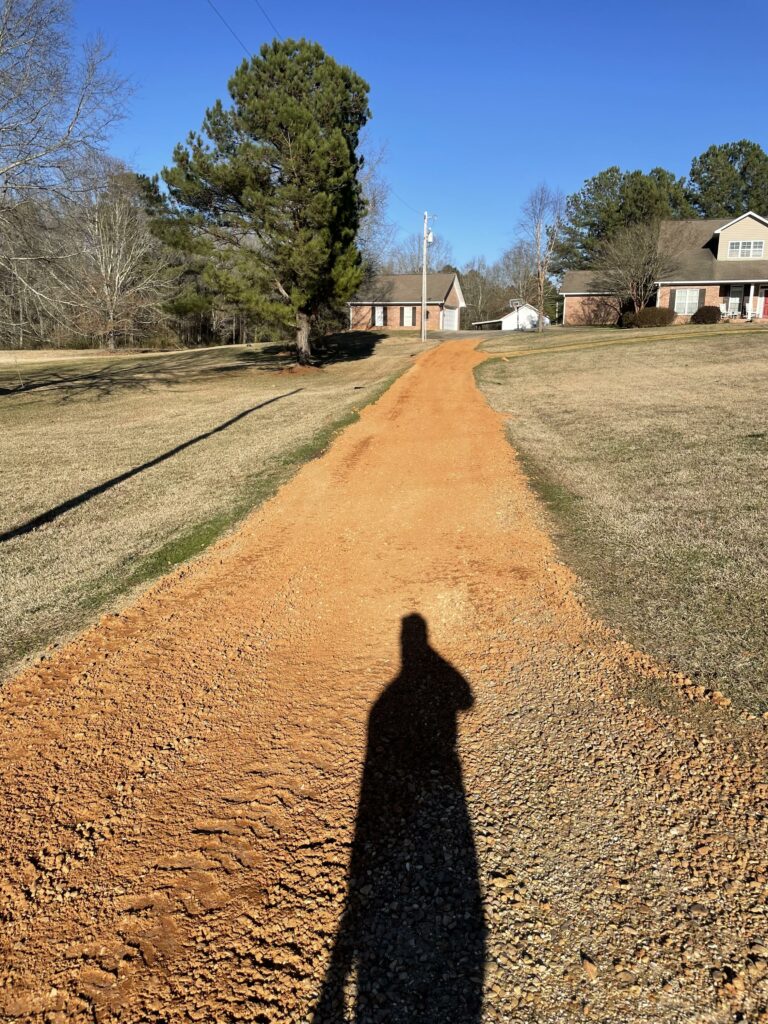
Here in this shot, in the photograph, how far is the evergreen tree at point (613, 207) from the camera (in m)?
51.8

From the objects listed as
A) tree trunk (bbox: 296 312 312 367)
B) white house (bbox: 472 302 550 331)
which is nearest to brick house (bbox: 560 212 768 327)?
white house (bbox: 472 302 550 331)

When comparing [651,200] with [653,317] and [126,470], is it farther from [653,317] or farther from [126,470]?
[126,470]

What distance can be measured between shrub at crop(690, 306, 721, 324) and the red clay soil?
35664 mm

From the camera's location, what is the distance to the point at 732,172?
5650cm

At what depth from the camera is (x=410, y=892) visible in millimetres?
2270

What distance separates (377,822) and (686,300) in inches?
1654

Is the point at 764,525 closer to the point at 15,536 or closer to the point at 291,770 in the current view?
the point at 291,770

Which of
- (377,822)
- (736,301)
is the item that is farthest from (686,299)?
(377,822)

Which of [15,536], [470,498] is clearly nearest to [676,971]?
[470,498]

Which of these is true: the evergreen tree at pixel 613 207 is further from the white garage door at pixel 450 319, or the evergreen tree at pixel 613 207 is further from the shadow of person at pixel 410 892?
the shadow of person at pixel 410 892

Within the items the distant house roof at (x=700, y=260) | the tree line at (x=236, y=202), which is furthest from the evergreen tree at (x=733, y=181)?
the tree line at (x=236, y=202)

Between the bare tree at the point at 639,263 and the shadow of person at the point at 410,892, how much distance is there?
39739 millimetres

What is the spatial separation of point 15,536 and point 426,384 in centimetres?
1351

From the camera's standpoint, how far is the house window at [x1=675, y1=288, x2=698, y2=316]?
36.6m
